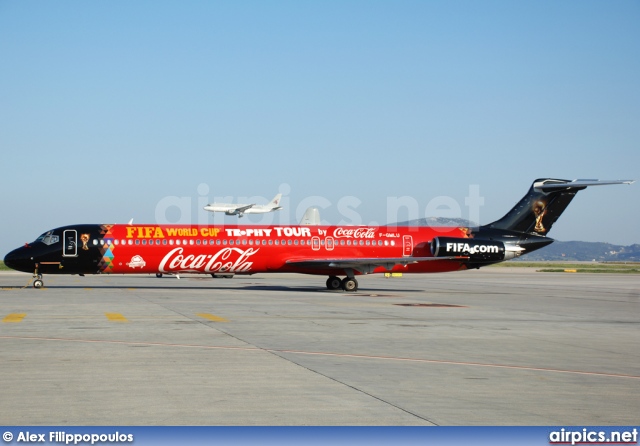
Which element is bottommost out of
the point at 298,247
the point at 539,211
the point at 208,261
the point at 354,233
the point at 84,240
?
the point at 208,261

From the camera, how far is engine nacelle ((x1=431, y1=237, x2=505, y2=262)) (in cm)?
4038

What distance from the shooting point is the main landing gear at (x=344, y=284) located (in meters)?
40.4

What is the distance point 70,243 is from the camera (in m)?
38.3

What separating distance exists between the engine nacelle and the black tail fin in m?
1.81

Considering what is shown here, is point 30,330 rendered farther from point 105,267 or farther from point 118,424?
point 105,267

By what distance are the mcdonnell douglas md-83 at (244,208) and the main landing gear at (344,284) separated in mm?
141264

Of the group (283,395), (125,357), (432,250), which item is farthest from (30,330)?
(432,250)

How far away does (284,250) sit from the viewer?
40.0 meters

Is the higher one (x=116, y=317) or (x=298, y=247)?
(x=298, y=247)

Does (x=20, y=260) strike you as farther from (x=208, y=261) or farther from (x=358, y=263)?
(x=358, y=263)

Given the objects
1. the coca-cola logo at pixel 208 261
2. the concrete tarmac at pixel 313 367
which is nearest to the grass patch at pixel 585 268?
the coca-cola logo at pixel 208 261

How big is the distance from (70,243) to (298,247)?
36.8 ft

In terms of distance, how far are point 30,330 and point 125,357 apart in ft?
18.7

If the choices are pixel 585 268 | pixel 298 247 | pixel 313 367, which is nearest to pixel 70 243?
Answer: pixel 298 247
